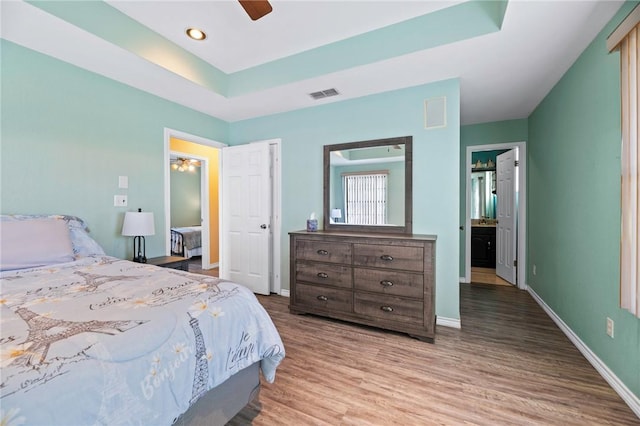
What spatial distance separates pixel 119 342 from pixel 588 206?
124 inches

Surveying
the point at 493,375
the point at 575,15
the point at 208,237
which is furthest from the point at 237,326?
the point at 208,237

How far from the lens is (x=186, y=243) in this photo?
578 cm

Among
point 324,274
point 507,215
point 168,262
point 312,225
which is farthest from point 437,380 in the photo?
point 507,215

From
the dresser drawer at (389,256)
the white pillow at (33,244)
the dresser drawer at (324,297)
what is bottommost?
the dresser drawer at (324,297)

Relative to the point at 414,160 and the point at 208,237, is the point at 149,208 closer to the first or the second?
the point at 208,237

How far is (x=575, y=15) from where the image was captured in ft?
5.91

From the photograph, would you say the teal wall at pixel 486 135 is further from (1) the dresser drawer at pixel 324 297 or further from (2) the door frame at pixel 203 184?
(2) the door frame at pixel 203 184

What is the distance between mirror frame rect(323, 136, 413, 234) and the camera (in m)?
2.87

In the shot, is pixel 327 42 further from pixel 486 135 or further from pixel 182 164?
pixel 182 164

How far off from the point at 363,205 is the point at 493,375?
1903 millimetres

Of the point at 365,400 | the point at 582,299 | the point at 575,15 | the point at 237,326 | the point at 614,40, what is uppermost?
the point at 575,15

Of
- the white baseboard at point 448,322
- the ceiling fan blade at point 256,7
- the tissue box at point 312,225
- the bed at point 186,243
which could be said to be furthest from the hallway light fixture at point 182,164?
the white baseboard at point 448,322

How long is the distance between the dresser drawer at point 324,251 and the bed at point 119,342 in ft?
4.49

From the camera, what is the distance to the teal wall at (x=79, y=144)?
2.11 metres
